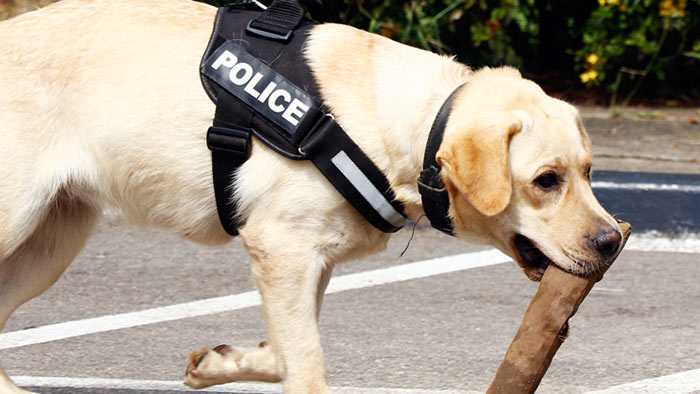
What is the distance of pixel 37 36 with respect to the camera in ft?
11.6

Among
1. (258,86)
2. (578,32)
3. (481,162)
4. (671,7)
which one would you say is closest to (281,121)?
(258,86)

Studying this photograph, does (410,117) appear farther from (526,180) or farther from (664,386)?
(664,386)

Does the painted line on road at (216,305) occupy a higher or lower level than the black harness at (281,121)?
lower

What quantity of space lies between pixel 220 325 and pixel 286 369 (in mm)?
1359

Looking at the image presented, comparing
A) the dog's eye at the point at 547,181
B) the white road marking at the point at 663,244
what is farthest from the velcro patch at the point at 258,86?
the white road marking at the point at 663,244

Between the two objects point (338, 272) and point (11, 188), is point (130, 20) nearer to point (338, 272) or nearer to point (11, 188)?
point (11, 188)

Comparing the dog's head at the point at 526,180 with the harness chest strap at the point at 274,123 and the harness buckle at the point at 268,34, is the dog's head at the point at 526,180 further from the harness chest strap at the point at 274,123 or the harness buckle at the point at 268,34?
the harness buckle at the point at 268,34

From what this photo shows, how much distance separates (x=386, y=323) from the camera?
460 cm

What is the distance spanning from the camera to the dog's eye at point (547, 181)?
3.09 meters

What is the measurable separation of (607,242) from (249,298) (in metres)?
2.24

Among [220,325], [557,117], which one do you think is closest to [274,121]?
[557,117]

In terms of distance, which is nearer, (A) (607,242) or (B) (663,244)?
(A) (607,242)

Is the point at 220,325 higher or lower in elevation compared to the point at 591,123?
higher

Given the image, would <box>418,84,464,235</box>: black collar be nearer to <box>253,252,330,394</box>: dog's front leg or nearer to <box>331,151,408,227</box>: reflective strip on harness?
<box>331,151,408,227</box>: reflective strip on harness
